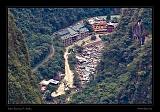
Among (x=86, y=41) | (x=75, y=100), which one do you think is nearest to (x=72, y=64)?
(x=86, y=41)

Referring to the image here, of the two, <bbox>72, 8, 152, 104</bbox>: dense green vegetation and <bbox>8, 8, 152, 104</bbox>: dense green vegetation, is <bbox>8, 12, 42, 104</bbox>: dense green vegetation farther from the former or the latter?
<bbox>72, 8, 152, 104</bbox>: dense green vegetation

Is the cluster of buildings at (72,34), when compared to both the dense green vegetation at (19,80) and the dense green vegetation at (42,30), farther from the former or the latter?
the dense green vegetation at (19,80)

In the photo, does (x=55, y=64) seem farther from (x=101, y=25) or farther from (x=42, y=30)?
(x=101, y=25)

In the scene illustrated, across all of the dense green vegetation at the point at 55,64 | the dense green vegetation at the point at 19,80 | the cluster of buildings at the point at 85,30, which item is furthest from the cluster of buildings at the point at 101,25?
the dense green vegetation at the point at 19,80

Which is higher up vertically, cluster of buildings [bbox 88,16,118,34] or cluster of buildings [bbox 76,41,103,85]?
cluster of buildings [bbox 88,16,118,34]

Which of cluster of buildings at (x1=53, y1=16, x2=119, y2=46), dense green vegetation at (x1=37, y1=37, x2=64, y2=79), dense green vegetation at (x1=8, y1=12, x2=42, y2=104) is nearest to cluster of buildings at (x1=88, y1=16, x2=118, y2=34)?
cluster of buildings at (x1=53, y1=16, x2=119, y2=46)
